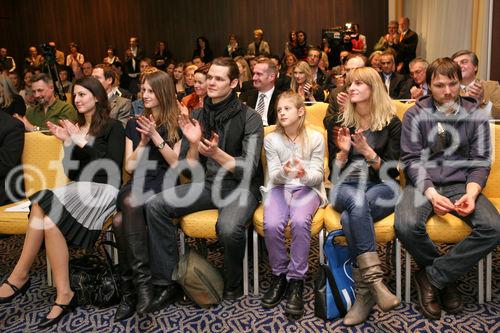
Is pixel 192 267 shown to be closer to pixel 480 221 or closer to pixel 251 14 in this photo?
pixel 480 221

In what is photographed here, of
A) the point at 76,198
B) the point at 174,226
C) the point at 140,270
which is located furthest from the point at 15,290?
the point at 174,226

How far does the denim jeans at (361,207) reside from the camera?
2635mm

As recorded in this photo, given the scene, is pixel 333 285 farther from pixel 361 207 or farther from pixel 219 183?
pixel 219 183

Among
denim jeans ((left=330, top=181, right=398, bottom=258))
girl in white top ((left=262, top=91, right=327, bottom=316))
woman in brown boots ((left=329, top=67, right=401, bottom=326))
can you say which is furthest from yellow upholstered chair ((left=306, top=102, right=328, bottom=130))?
denim jeans ((left=330, top=181, right=398, bottom=258))

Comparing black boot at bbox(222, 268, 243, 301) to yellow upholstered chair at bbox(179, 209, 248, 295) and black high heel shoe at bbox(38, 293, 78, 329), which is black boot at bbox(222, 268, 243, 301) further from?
black high heel shoe at bbox(38, 293, 78, 329)

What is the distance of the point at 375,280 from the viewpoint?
8.46ft

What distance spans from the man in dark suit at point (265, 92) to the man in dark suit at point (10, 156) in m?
2.01

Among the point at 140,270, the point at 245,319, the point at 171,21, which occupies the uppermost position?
the point at 171,21

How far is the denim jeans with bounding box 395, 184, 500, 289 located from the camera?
8.39ft

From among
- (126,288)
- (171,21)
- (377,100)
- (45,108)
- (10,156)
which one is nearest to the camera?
(126,288)

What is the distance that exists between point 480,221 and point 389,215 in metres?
0.46

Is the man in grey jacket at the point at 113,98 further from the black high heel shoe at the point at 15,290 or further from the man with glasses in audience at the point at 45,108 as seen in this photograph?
the black high heel shoe at the point at 15,290

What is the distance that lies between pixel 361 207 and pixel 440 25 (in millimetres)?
5995

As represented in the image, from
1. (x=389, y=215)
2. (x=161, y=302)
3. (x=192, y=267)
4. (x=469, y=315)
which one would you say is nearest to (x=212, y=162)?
(x=192, y=267)
